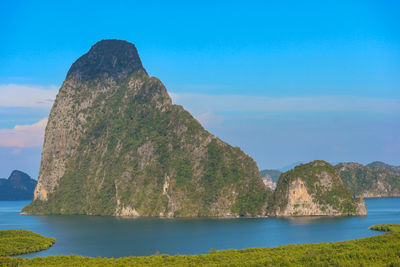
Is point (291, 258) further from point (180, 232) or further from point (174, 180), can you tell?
point (174, 180)

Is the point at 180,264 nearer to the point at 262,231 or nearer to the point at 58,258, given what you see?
the point at 58,258

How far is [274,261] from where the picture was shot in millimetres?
76125

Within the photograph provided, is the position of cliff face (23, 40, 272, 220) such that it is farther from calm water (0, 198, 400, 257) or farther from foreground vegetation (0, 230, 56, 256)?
foreground vegetation (0, 230, 56, 256)

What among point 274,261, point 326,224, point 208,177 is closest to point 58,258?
point 274,261

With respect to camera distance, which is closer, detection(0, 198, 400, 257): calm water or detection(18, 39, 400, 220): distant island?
detection(0, 198, 400, 257): calm water

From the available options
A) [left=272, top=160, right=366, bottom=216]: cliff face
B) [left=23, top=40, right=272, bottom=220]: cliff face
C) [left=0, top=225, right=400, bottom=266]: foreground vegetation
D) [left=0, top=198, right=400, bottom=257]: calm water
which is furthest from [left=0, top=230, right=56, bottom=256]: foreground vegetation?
[left=272, top=160, right=366, bottom=216]: cliff face

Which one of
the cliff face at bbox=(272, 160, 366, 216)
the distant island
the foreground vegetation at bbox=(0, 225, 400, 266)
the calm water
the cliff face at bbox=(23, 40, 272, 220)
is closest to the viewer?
the foreground vegetation at bbox=(0, 225, 400, 266)

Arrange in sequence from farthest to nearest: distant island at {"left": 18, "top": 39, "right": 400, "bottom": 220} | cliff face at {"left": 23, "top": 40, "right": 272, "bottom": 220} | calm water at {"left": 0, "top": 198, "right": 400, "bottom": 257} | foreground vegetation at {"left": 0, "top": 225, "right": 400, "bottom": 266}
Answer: cliff face at {"left": 23, "top": 40, "right": 272, "bottom": 220}
distant island at {"left": 18, "top": 39, "right": 400, "bottom": 220}
calm water at {"left": 0, "top": 198, "right": 400, "bottom": 257}
foreground vegetation at {"left": 0, "top": 225, "right": 400, "bottom": 266}

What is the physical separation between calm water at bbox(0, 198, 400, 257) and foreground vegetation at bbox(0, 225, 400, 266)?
1557 cm

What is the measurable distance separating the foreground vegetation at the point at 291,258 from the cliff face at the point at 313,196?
229 feet

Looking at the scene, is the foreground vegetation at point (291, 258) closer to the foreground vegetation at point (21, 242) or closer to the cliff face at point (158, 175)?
the foreground vegetation at point (21, 242)

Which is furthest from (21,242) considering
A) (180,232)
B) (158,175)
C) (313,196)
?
(313,196)

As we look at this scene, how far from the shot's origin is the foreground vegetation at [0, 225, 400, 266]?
74.5 meters

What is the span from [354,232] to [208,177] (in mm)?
62283
